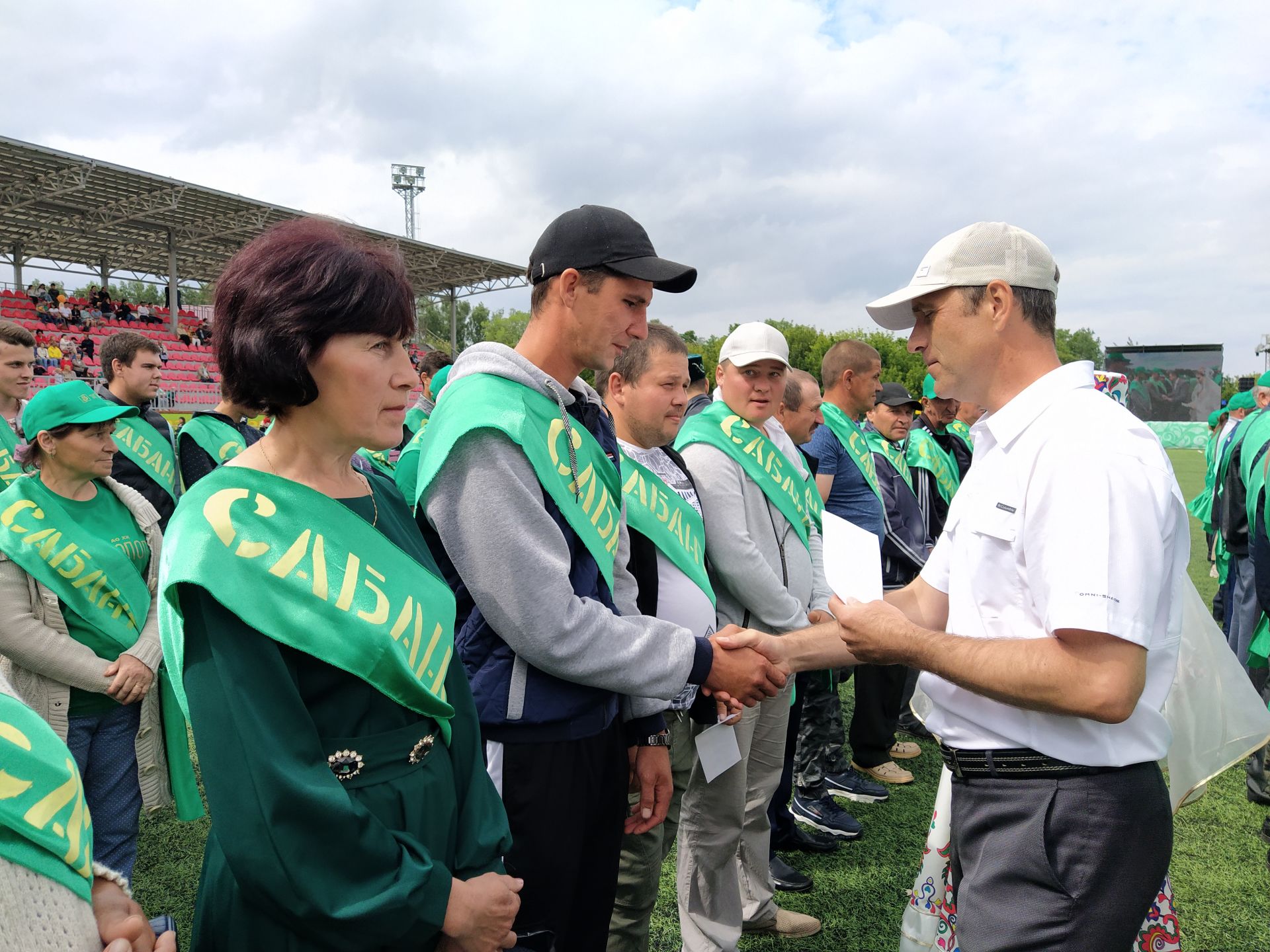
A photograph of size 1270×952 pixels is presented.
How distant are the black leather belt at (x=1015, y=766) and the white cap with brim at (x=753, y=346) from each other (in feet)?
6.80

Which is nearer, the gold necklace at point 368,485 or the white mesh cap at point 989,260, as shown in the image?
the gold necklace at point 368,485

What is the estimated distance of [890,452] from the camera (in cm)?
525

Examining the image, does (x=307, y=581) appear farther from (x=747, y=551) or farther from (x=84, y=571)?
(x=84, y=571)

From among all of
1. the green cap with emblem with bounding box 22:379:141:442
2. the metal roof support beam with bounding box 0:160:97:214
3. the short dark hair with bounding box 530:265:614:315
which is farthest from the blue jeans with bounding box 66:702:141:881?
the metal roof support beam with bounding box 0:160:97:214

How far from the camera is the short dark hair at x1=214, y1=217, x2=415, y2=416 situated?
1.42 meters

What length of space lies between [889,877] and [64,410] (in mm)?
3815

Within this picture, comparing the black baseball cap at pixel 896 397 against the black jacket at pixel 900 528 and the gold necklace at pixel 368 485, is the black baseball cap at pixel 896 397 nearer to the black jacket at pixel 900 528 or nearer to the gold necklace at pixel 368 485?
the black jacket at pixel 900 528

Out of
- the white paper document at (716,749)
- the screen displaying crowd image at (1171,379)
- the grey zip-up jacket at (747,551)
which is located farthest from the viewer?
the screen displaying crowd image at (1171,379)

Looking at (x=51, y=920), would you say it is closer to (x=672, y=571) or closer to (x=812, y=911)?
(x=672, y=571)

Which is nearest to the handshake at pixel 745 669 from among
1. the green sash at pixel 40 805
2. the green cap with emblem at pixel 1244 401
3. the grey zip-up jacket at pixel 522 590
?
the grey zip-up jacket at pixel 522 590

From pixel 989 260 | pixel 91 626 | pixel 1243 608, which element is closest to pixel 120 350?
pixel 91 626

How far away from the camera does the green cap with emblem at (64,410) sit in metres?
3.03

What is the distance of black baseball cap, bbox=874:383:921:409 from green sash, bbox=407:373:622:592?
13.6 ft

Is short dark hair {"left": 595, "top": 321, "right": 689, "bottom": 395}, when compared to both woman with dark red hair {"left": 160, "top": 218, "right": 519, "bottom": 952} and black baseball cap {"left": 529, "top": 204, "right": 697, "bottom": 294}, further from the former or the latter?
woman with dark red hair {"left": 160, "top": 218, "right": 519, "bottom": 952}
